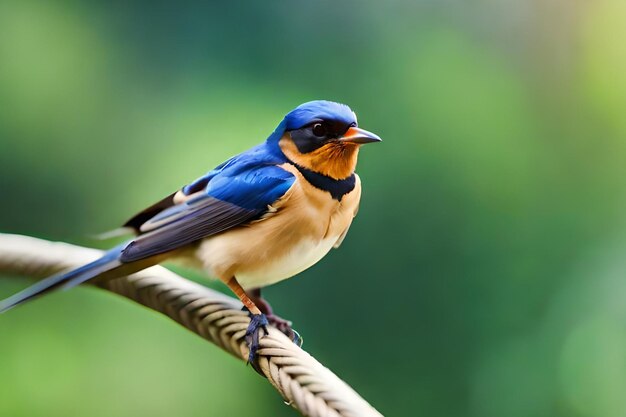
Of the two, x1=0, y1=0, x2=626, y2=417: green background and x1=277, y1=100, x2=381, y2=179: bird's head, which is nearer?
x1=277, y1=100, x2=381, y2=179: bird's head

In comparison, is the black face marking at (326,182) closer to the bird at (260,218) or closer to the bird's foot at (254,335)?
the bird at (260,218)

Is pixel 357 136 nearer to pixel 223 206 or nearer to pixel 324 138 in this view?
pixel 324 138

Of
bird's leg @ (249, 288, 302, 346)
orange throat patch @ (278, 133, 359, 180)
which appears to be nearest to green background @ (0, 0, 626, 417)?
bird's leg @ (249, 288, 302, 346)

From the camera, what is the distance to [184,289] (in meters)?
0.65

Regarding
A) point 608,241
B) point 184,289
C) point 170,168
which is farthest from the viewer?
point 608,241

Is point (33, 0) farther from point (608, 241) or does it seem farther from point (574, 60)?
point (608, 241)

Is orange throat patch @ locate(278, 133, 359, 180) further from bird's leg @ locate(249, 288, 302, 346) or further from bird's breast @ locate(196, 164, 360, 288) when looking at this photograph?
bird's leg @ locate(249, 288, 302, 346)

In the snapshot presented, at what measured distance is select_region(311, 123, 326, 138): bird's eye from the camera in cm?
66

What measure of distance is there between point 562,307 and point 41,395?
79 cm

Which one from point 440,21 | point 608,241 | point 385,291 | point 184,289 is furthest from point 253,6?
point 184,289

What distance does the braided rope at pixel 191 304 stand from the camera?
56 cm

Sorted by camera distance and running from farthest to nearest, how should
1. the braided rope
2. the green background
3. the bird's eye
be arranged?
the green background, the bird's eye, the braided rope

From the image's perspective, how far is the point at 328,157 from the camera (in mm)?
673

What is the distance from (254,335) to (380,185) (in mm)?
629
